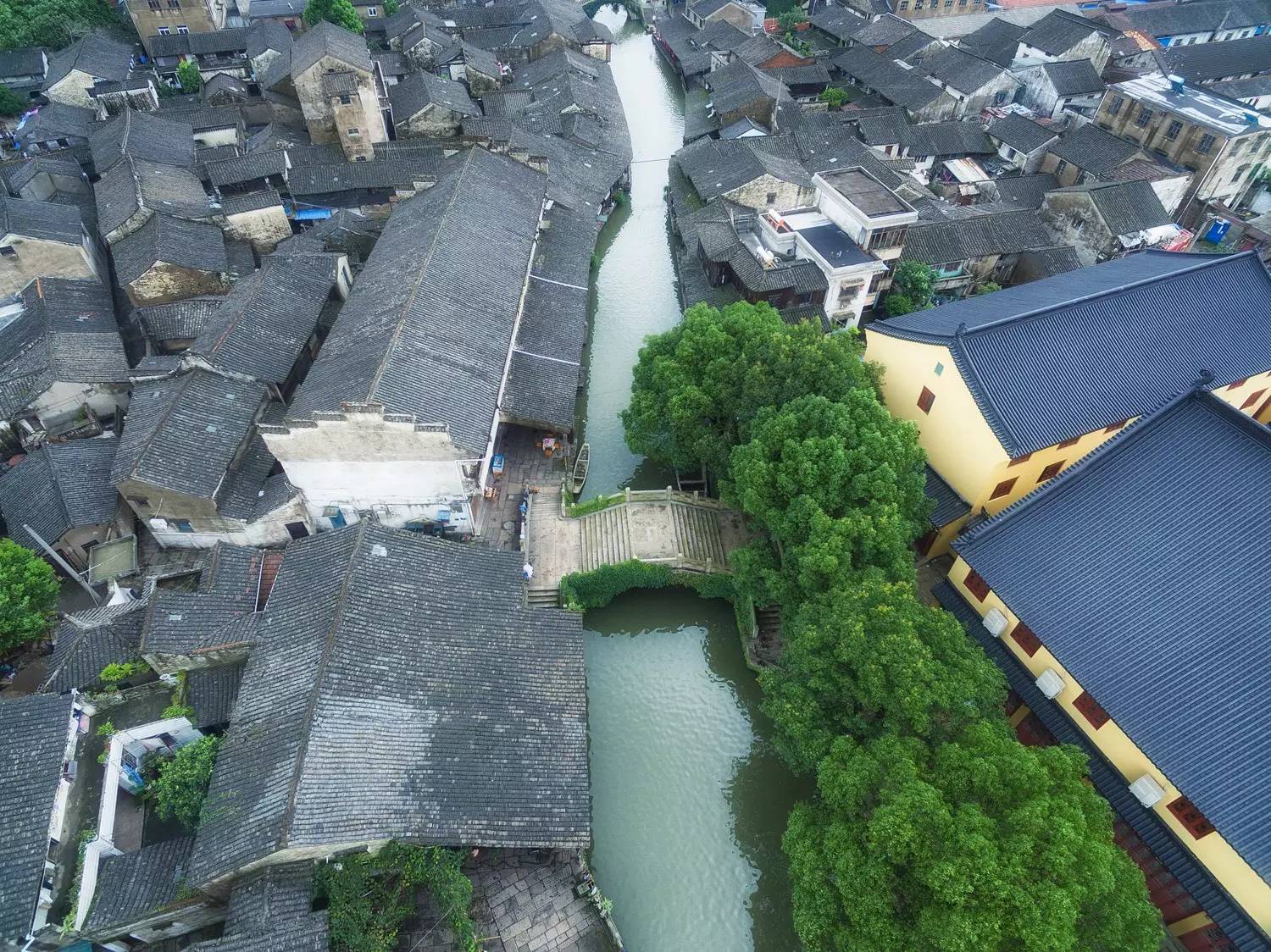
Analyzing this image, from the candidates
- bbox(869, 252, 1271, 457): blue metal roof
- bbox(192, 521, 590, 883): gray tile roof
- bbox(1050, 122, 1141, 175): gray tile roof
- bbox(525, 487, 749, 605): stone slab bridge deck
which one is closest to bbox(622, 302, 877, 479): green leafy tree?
bbox(525, 487, 749, 605): stone slab bridge deck

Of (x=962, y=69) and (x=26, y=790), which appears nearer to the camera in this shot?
(x=26, y=790)

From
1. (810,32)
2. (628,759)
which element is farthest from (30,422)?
(810,32)

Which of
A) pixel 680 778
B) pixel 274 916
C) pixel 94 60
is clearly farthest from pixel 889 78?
pixel 274 916

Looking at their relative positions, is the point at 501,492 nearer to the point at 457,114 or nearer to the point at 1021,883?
the point at 1021,883

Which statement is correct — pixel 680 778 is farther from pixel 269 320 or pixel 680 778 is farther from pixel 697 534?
pixel 269 320

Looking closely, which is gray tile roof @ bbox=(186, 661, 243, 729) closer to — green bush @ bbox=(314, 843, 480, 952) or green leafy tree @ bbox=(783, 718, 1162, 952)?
green bush @ bbox=(314, 843, 480, 952)

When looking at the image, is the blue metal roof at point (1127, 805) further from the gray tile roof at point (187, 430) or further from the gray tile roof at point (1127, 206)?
the gray tile roof at point (1127, 206)
